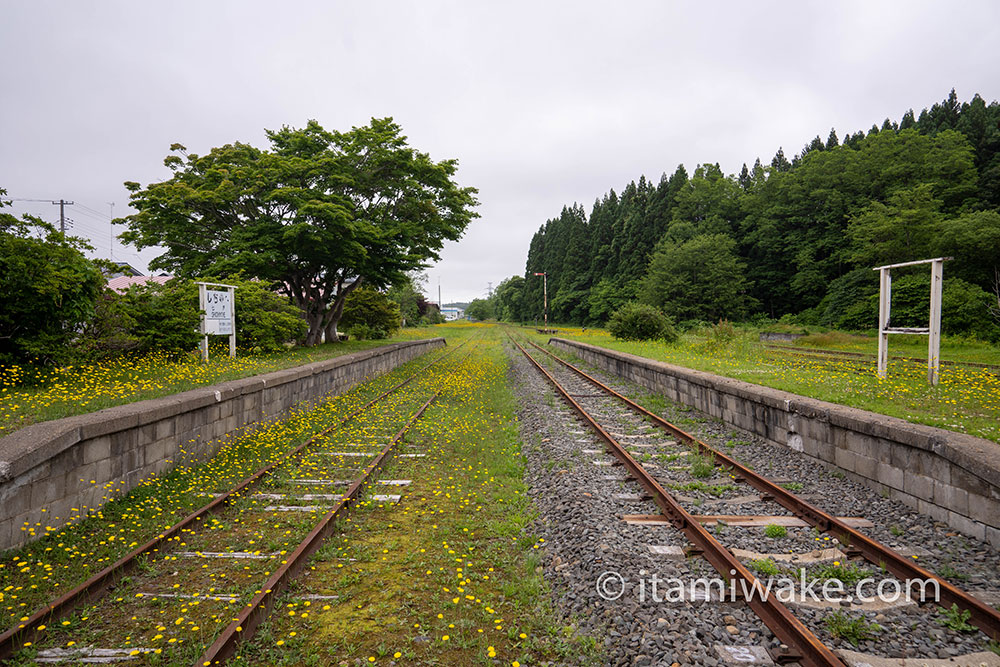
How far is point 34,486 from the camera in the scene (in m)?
4.27

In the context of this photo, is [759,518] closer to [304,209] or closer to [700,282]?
[304,209]

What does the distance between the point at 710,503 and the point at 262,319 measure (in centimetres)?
1278

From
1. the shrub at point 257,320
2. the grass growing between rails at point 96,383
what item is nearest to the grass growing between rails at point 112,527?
the grass growing between rails at point 96,383

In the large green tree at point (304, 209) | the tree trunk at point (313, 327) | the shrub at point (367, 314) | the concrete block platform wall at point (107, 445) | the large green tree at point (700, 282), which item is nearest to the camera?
the concrete block platform wall at point (107, 445)

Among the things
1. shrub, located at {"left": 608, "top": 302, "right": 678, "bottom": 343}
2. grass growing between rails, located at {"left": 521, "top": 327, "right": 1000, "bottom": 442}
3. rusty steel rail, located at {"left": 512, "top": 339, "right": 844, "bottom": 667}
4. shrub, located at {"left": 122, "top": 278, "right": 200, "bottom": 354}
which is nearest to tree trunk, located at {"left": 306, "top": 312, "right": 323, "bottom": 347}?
shrub, located at {"left": 122, "top": 278, "right": 200, "bottom": 354}

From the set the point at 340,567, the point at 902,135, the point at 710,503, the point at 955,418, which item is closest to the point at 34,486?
the point at 340,567

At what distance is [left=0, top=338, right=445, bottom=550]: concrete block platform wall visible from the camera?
4.13 m

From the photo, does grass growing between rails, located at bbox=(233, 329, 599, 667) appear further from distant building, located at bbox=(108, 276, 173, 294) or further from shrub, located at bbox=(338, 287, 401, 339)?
shrub, located at bbox=(338, 287, 401, 339)

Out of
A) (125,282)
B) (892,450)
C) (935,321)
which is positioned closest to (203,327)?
(892,450)

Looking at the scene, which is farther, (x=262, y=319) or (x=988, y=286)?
(x=988, y=286)

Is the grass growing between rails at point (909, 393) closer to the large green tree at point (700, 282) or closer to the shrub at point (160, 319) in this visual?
the shrub at point (160, 319)

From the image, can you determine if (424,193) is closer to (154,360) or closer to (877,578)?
(154,360)

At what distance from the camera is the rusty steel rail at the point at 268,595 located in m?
2.93

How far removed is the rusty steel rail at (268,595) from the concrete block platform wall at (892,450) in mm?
5599
